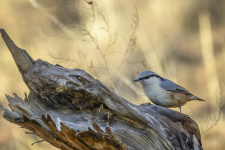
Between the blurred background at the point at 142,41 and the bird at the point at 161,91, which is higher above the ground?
the blurred background at the point at 142,41

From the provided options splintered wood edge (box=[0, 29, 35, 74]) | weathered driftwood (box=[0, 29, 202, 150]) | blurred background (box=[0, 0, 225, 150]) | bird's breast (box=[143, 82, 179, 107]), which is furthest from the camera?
blurred background (box=[0, 0, 225, 150])

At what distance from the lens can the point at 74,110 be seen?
2.53 meters

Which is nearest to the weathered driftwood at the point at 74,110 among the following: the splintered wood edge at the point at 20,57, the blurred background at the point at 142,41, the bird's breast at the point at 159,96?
the splintered wood edge at the point at 20,57

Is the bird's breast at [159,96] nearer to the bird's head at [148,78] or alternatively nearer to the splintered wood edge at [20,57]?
the bird's head at [148,78]

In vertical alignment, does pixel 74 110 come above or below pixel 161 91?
below

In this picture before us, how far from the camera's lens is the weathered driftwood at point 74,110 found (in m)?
2.37

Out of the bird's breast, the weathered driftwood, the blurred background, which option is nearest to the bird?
the bird's breast

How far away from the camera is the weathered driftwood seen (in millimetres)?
2371

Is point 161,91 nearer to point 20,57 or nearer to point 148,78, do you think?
point 148,78

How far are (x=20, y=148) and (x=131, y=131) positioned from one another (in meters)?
1.91

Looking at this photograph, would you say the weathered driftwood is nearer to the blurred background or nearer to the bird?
the bird

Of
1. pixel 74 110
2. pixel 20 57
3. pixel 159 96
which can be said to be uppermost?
pixel 159 96

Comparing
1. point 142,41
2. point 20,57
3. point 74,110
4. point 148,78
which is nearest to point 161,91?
point 148,78

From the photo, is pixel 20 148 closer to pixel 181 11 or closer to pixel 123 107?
pixel 123 107
